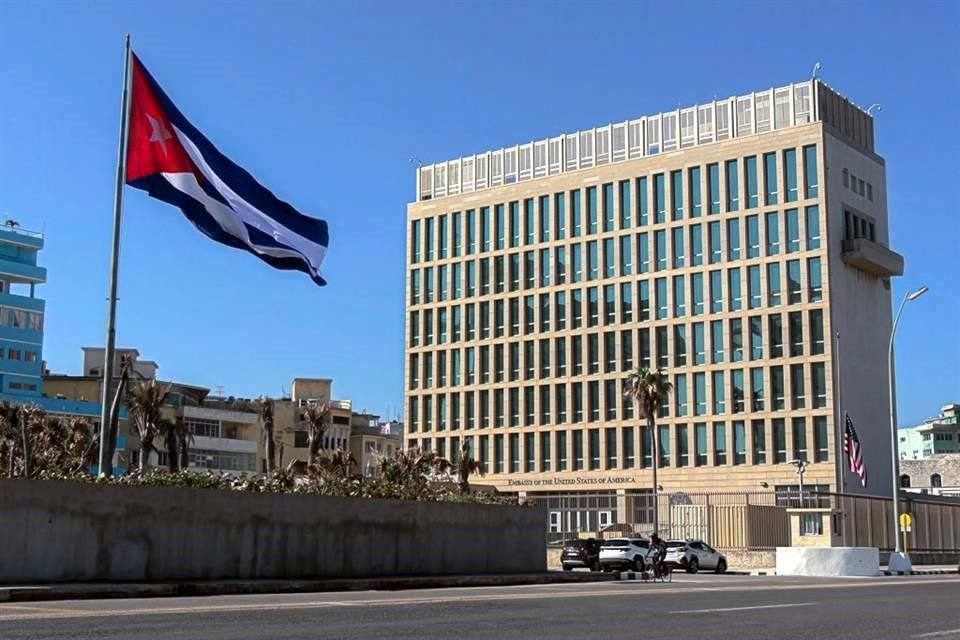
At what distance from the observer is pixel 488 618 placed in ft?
50.9

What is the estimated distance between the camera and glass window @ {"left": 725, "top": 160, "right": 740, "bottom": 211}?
82500 millimetres

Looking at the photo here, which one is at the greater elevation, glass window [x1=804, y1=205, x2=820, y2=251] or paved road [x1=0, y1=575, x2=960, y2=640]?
glass window [x1=804, y1=205, x2=820, y2=251]

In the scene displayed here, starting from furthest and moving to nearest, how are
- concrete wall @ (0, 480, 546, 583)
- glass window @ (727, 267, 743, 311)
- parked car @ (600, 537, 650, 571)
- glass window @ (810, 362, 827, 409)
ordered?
glass window @ (727, 267, 743, 311) < glass window @ (810, 362, 827, 409) < parked car @ (600, 537, 650, 571) < concrete wall @ (0, 480, 546, 583)

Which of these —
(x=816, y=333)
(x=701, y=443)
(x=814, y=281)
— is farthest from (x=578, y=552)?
(x=814, y=281)

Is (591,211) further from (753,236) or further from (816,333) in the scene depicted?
(816,333)

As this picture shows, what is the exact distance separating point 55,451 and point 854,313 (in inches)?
1972

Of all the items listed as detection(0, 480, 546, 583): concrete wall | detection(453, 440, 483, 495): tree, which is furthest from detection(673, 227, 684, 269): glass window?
detection(0, 480, 546, 583): concrete wall

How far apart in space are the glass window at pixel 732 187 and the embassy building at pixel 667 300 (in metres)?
0.14

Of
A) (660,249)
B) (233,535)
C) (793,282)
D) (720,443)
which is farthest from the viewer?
(660,249)

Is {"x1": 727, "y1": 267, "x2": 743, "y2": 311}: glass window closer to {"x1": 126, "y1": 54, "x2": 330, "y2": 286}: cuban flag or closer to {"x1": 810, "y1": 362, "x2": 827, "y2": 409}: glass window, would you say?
{"x1": 810, "y1": 362, "x2": 827, "y2": 409}: glass window

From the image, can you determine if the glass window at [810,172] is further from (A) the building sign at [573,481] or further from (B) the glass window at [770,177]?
(A) the building sign at [573,481]

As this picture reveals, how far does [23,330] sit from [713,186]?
5335 cm

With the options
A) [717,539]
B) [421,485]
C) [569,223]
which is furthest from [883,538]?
[569,223]

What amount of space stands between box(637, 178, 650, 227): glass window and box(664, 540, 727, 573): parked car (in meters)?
42.6
